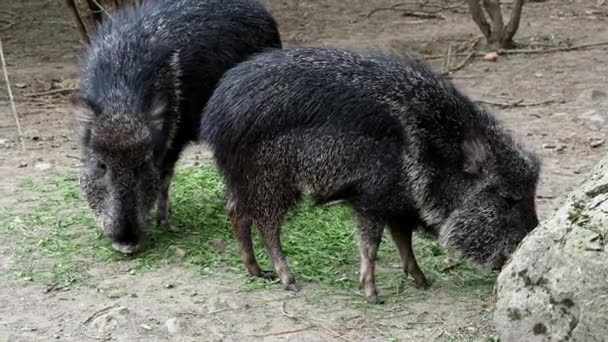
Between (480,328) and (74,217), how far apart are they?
8.75 feet

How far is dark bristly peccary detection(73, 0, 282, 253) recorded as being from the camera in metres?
5.14

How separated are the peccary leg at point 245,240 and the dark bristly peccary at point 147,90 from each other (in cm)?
56

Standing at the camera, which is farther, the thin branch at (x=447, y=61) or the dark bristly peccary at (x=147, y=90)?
the thin branch at (x=447, y=61)

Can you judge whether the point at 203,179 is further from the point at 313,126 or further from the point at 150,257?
the point at 313,126

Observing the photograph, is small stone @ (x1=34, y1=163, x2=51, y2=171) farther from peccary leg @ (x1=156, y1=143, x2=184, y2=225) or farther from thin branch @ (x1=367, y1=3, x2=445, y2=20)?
thin branch @ (x1=367, y1=3, x2=445, y2=20)

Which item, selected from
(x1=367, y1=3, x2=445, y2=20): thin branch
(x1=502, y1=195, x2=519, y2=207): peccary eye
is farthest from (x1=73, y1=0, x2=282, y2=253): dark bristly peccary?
(x1=367, y1=3, x2=445, y2=20): thin branch

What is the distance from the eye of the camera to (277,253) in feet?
15.9

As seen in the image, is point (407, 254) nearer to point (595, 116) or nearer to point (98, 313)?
point (98, 313)

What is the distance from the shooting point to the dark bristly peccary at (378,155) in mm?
4555

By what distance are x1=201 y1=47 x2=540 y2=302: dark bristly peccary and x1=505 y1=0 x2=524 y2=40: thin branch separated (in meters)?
4.89

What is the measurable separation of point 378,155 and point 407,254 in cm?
60

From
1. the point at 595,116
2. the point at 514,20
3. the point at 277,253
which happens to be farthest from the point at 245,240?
the point at 514,20

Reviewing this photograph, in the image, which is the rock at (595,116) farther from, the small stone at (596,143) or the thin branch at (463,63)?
the thin branch at (463,63)

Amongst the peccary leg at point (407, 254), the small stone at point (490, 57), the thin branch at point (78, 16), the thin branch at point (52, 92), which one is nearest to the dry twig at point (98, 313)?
the peccary leg at point (407, 254)
